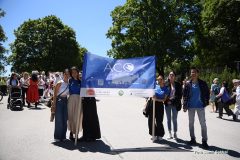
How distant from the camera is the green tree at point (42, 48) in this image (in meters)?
63.4

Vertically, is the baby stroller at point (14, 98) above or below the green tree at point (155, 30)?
below

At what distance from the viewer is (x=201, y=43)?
48688mm

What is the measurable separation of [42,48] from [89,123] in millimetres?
55354

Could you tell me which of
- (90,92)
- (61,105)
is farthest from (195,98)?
(61,105)

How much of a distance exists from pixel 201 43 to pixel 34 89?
1293 inches

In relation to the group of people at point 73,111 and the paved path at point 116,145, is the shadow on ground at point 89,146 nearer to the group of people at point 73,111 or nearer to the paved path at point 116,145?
the paved path at point 116,145

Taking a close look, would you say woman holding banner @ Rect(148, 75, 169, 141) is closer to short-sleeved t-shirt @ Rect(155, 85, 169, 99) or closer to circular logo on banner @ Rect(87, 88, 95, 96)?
short-sleeved t-shirt @ Rect(155, 85, 169, 99)

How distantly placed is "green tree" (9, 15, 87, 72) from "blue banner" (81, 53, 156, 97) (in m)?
54.3

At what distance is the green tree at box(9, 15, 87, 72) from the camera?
63.4m

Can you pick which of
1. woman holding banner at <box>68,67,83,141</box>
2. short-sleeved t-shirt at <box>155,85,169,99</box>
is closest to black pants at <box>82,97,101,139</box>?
woman holding banner at <box>68,67,83,141</box>

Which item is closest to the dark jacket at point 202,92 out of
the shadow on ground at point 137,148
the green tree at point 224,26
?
the shadow on ground at point 137,148

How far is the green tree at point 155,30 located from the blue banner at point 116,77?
120 feet

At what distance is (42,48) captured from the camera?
63469 mm

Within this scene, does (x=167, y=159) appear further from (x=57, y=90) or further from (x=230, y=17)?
(x=230, y=17)
